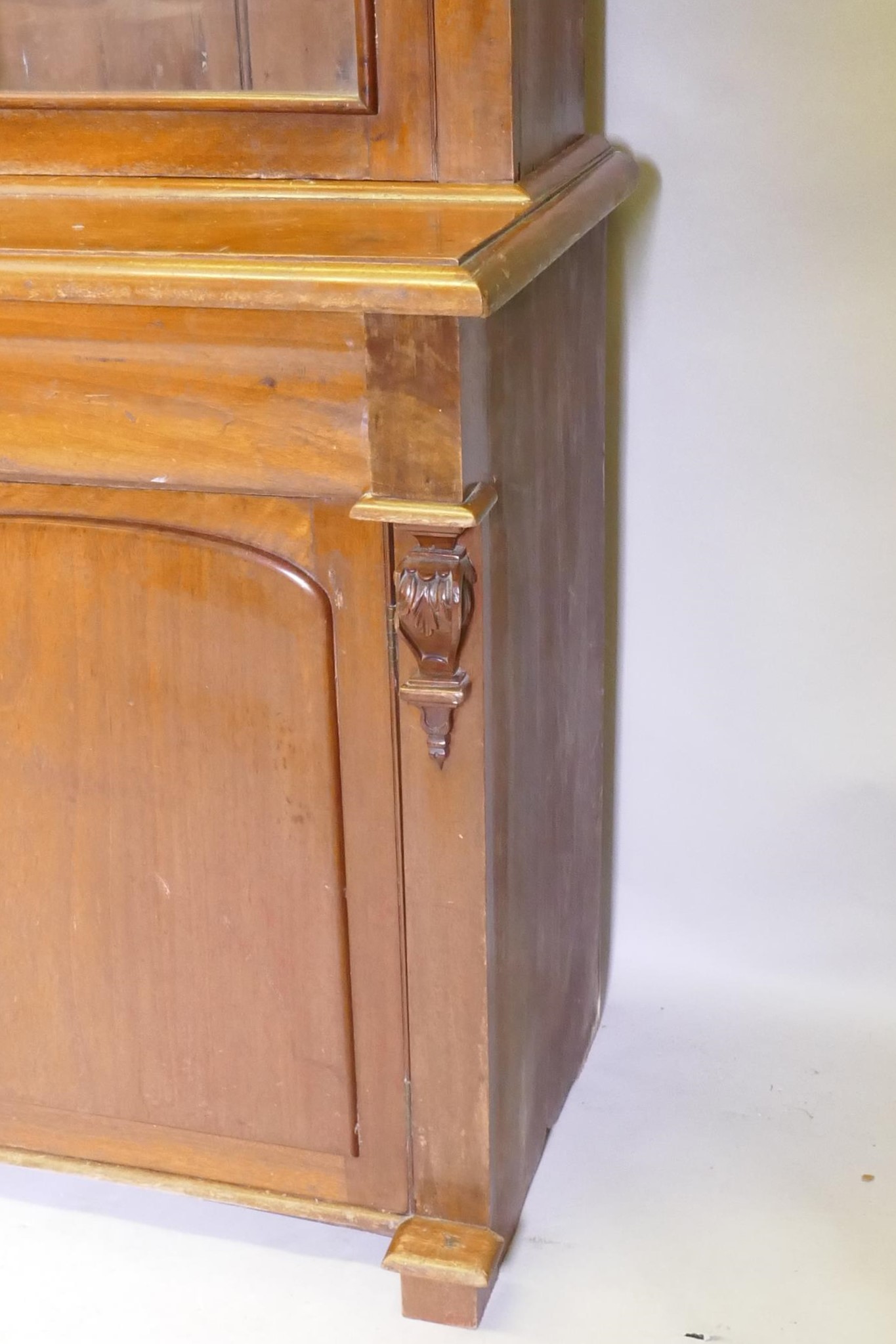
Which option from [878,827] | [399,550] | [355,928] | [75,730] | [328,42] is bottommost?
[878,827]

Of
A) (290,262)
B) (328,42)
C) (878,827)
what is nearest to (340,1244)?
(878,827)

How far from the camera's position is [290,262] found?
4.05 feet

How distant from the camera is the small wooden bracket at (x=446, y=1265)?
156cm

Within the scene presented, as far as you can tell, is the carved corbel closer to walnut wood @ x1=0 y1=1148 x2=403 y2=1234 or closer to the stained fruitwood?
the stained fruitwood

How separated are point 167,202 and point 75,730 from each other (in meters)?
0.49

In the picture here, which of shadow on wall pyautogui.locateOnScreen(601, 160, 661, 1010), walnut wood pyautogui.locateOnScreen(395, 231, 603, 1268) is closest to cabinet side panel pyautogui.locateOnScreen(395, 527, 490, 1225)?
walnut wood pyautogui.locateOnScreen(395, 231, 603, 1268)

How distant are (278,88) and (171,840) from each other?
70 cm

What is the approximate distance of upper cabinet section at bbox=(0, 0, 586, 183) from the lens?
135 centimetres

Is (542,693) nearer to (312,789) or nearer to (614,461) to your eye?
(312,789)

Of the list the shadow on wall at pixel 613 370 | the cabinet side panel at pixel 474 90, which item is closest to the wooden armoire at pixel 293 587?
the cabinet side panel at pixel 474 90

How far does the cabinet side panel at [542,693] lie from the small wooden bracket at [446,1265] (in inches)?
1.3

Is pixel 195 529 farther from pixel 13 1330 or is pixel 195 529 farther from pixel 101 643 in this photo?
pixel 13 1330

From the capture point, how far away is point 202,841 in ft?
4.98

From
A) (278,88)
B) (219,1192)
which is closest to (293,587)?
(278,88)
